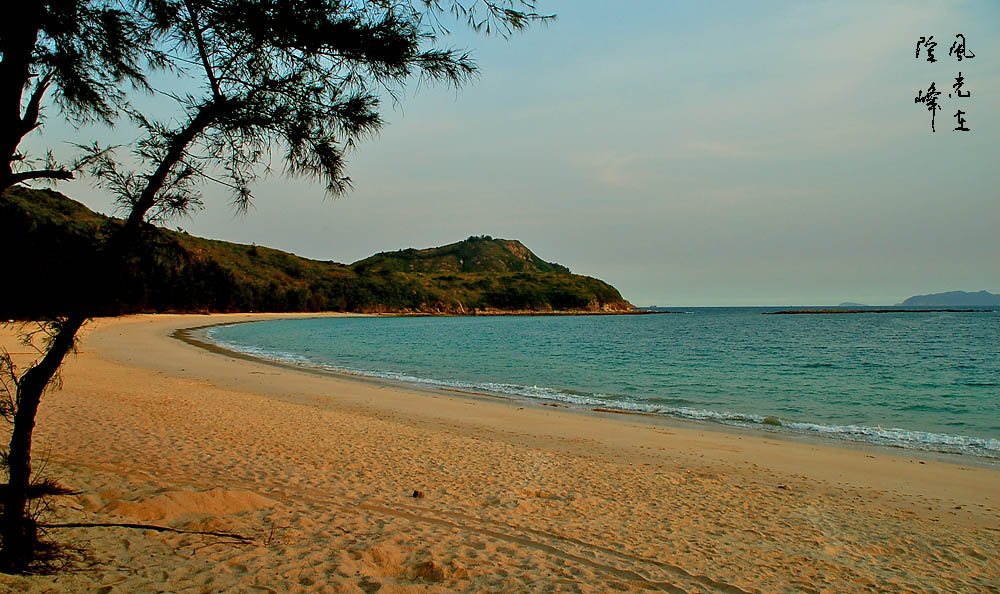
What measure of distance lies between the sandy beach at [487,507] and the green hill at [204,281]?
1.91 m

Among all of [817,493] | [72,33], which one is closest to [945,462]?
[817,493]

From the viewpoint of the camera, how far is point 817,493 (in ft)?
23.7

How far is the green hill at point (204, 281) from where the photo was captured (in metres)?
3.79

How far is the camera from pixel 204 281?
79875 millimetres

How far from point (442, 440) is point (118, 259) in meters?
6.82

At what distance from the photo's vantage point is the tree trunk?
339 centimetres

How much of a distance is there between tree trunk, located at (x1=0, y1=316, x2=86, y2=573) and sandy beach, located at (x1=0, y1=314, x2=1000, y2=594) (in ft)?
0.63

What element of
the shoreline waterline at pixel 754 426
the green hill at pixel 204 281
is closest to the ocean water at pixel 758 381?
the shoreline waterline at pixel 754 426

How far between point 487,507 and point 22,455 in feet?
13.1

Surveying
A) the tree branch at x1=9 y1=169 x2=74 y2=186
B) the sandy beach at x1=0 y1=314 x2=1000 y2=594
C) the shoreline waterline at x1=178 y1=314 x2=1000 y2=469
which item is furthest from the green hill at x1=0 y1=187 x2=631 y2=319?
the shoreline waterline at x1=178 y1=314 x2=1000 y2=469

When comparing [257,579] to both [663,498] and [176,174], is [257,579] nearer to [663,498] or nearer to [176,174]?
[176,174]

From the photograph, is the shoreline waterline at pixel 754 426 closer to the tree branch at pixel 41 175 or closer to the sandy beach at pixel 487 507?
the sandy beach at pixel 487 507

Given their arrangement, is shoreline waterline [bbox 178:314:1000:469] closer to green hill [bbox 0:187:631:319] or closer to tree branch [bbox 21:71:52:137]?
green hill [bbox 0:187:631:319]

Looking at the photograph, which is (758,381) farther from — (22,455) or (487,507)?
(22,455)
